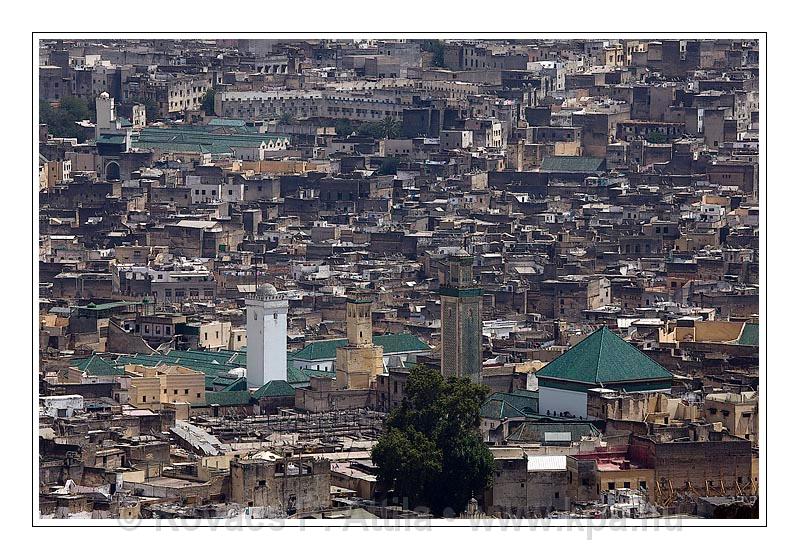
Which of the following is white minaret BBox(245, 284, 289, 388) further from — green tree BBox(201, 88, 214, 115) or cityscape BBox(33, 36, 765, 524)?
green tree BBox(201, 88, 214, 115)

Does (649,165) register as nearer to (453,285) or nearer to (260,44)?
(260,44)

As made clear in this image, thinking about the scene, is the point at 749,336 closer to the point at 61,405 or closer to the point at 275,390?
the point at 275,390

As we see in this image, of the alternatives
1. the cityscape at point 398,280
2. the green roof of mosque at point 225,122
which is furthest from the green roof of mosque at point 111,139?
the green roof of mosque at point 225,122

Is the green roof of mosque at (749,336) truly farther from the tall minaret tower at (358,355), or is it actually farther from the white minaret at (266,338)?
the white minaret at (266,338)

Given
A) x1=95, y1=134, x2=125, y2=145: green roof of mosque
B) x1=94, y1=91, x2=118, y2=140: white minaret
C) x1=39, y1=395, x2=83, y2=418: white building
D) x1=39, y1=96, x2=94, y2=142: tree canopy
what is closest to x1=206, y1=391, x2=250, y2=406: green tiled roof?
x1=39, y1=395, x2=83, y2=418: white building

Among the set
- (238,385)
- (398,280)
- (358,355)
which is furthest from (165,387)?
(398,280)
